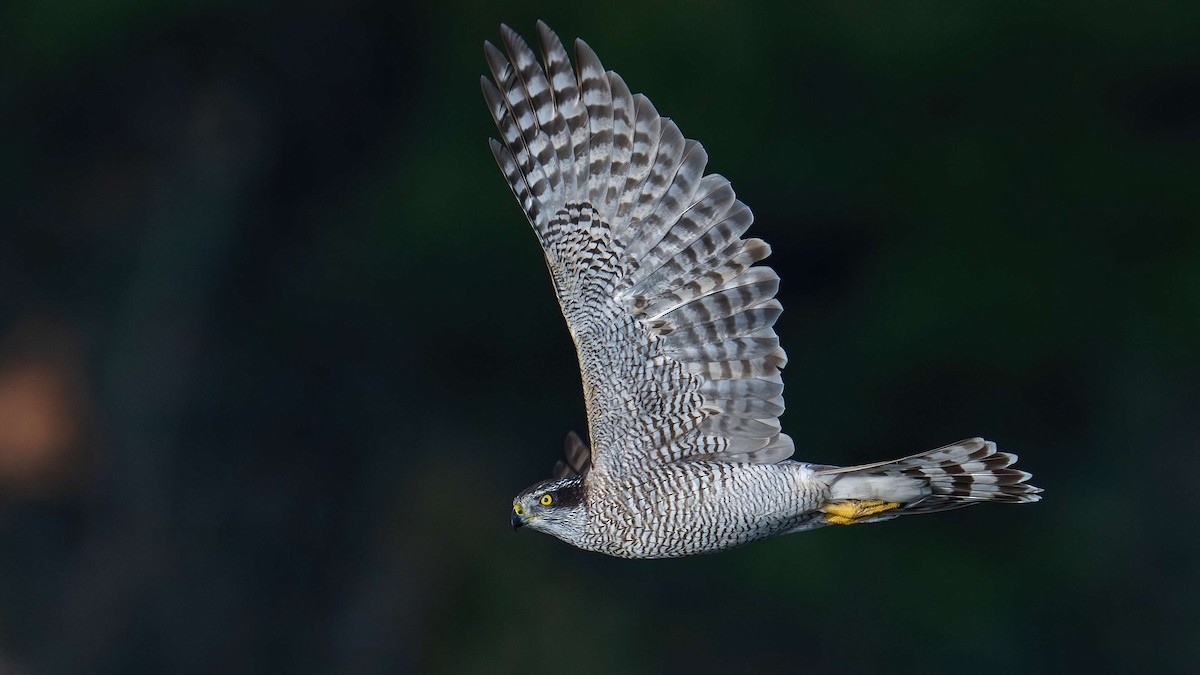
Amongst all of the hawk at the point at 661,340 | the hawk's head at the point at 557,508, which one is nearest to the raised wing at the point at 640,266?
the hawk at the point at 661,340

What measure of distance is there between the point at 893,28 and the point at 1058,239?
9.92ft

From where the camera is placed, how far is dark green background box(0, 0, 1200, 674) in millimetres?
14250

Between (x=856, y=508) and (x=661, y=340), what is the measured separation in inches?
40.6

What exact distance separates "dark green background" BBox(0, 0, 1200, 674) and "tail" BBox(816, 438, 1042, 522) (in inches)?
319

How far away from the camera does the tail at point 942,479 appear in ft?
18.5

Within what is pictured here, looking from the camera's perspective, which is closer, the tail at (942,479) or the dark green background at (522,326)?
the tail at (942,479)

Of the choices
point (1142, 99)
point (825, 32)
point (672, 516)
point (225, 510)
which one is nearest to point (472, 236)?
point (225, 510)

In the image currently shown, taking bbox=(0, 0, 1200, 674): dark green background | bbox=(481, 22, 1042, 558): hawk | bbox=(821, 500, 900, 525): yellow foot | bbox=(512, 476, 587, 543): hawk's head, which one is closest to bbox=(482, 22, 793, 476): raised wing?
bbox=(481, 22, 1042, 558): hawk

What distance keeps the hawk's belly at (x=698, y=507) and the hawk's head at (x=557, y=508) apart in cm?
5

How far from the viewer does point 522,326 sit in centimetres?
1563

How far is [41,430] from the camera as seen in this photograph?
15.2 metres

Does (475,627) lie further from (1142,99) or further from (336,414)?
(1142,99)

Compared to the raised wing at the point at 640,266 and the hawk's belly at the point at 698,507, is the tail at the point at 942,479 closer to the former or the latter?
the hawk's belly at the point at 698,507

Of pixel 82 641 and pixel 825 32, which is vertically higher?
pixel 825 32
